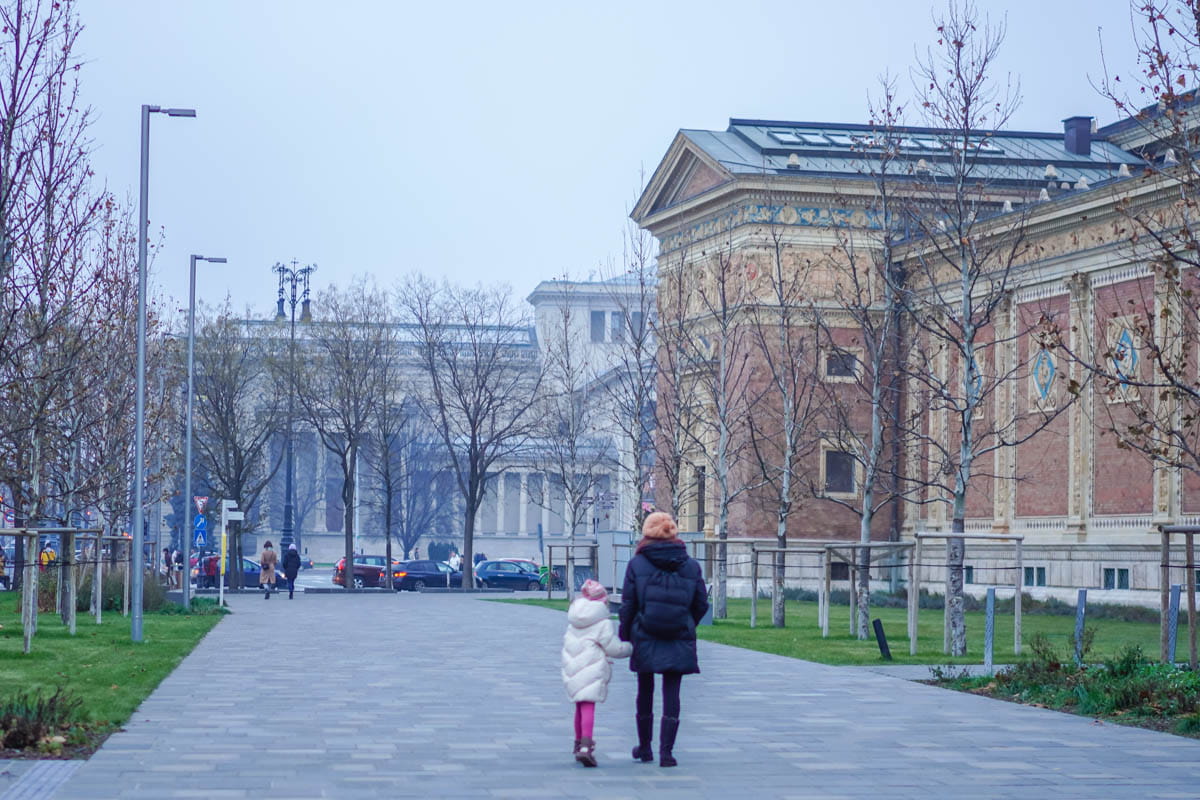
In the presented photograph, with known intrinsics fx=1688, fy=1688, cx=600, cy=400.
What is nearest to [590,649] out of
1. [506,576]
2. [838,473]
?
[838,473]

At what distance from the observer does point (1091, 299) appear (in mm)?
42219

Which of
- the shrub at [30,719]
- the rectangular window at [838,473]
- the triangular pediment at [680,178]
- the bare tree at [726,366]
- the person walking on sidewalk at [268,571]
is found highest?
the triangular pediment at [680,178]

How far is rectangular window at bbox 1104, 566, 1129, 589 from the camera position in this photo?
131 ft

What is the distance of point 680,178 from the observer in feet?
186

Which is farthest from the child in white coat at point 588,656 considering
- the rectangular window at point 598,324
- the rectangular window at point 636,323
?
the rectangular window at point 598,324

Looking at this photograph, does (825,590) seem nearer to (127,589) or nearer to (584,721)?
(127,589)

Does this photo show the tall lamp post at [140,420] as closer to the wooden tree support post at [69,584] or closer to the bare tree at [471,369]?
the wooden tree support post at [69,584]

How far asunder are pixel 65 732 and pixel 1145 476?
31.9 metres

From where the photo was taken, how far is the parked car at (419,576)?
6856 centimetres

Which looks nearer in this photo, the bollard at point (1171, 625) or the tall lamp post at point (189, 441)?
the bollard at point (1171, 625)

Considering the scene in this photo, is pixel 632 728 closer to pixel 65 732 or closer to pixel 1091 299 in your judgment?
pixel 65 732

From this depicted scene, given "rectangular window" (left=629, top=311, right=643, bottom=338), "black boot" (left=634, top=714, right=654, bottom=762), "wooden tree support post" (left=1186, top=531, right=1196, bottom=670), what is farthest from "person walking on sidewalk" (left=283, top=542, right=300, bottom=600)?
"black boot" (left=634, top=714, right=654, bottom=762)

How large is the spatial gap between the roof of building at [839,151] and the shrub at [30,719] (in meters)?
38.4

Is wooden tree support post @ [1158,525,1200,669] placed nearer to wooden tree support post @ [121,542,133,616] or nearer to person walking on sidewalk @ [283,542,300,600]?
wooden tree support post @ [121,542,133,616]
